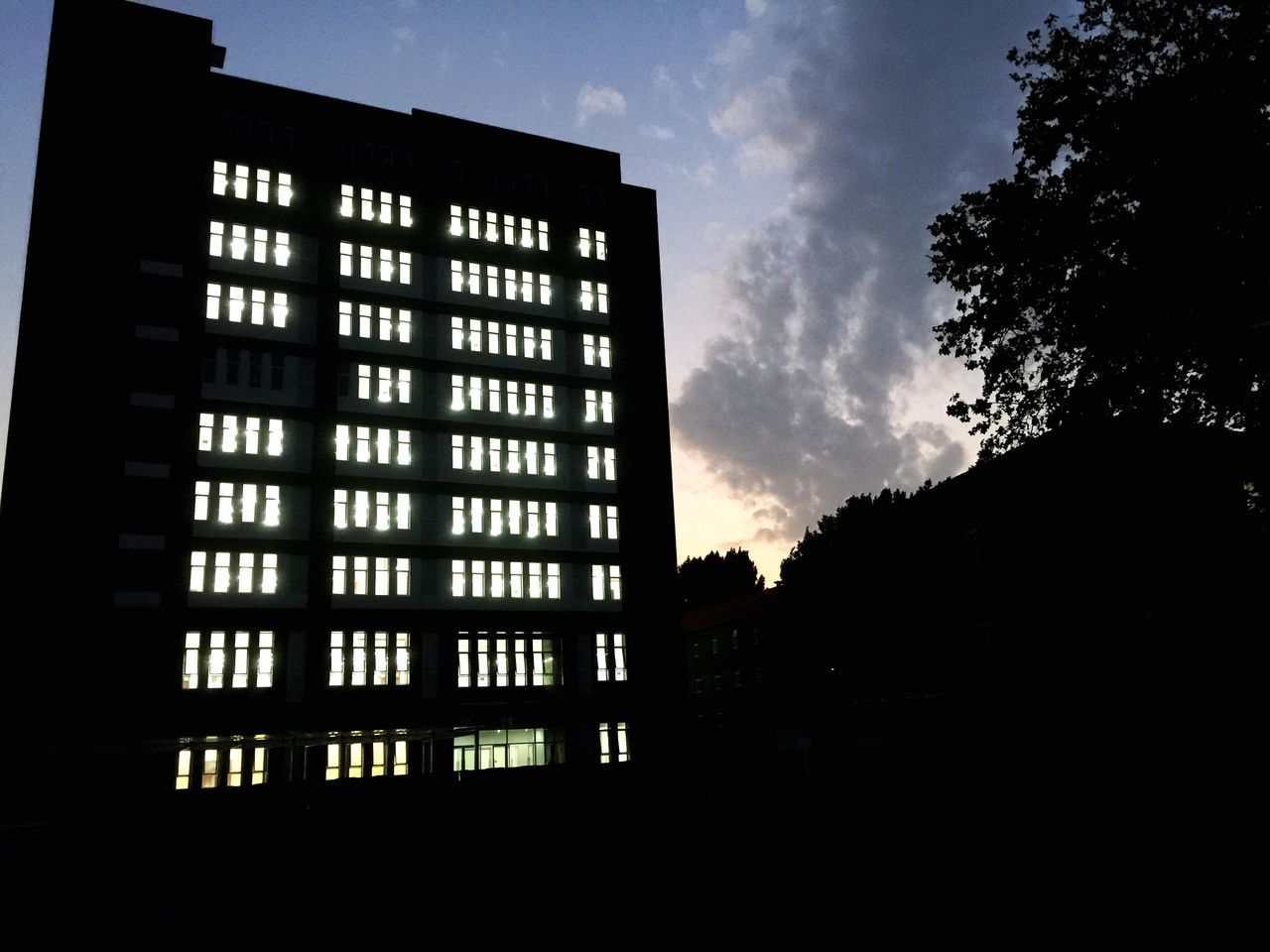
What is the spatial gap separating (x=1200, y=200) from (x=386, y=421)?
42.7 m

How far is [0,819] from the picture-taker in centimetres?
4300

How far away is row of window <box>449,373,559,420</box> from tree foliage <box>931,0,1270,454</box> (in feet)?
119

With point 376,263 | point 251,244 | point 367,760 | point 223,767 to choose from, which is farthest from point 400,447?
point 223,767

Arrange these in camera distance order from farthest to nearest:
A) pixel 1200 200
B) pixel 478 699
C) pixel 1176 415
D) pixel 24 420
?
1. pixel 478 699
2. pixel 24 420
3. pixel 1176 415
4. pixel 1200 200

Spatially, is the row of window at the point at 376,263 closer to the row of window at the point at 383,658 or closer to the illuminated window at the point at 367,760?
the row of window at the point at 383,658

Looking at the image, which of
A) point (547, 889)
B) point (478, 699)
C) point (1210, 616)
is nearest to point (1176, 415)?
point (1210, 616)

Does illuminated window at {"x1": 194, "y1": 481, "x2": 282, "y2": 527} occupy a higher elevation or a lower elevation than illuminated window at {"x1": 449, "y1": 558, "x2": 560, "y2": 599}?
higher

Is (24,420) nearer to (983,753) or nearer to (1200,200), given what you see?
(983,753)

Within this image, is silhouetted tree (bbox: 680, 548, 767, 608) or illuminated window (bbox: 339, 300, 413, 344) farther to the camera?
silhouetted tree (bbox: 680, 548, 767, 608)

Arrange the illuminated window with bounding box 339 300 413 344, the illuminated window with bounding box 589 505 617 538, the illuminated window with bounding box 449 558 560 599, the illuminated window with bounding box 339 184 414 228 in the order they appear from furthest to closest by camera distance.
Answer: the illuminated window with bounding box 589 505 617 538
the illuminated window with bounding box 339 184 414 228
the illuminated window with bounding box 339 300 413 344
the illuminated window with bounding box 449 558 560 599

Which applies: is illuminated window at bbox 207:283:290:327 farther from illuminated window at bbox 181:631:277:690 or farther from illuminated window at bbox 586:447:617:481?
illuminated window at bbox 586:447:617:481

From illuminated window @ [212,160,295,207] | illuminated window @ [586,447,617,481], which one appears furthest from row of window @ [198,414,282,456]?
illuminated window @ [586,447,617,481]

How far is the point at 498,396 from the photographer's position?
5997cm

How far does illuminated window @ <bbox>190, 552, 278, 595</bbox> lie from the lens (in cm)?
5012
